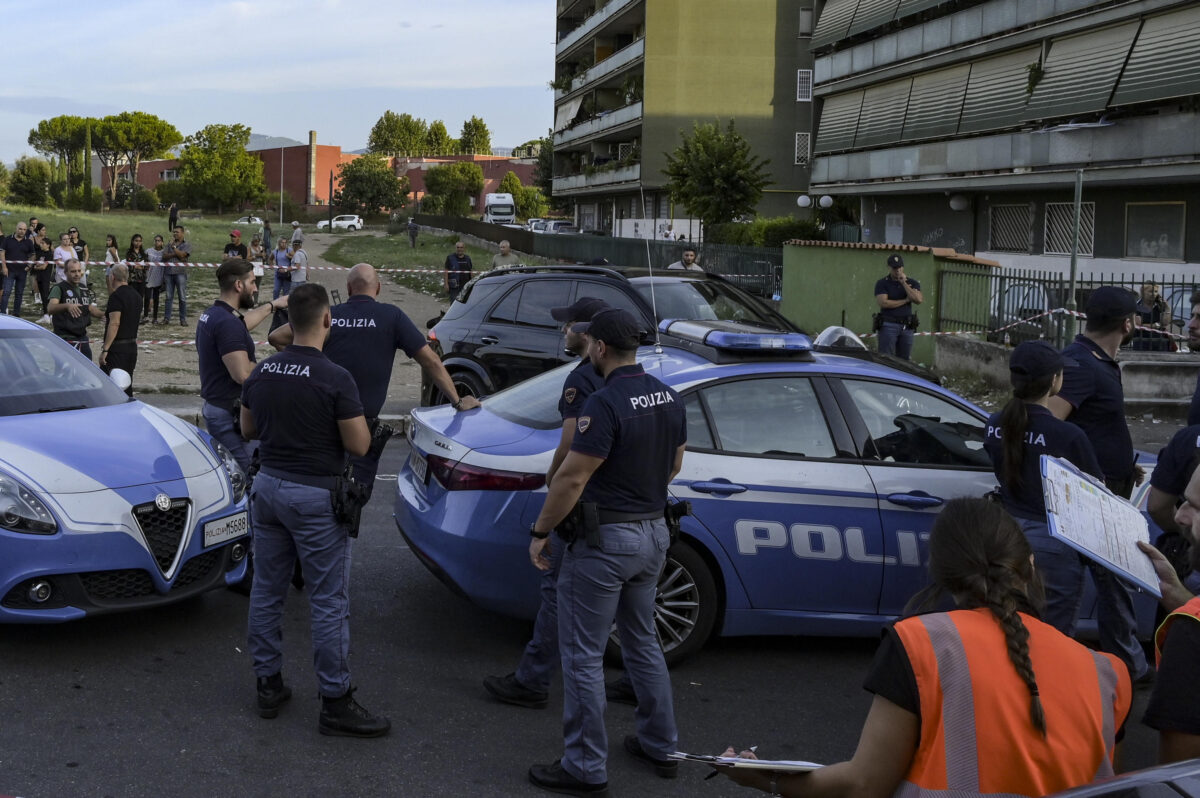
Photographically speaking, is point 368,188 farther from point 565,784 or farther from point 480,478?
point 565,784

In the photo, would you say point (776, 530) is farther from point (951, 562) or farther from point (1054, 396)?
point (951, 562)

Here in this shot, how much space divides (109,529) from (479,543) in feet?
5.44

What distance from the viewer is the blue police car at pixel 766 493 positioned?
551 centimetres

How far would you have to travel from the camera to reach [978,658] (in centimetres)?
242

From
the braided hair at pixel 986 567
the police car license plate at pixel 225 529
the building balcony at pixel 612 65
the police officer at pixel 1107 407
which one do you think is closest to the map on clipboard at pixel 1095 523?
the braided hair at pixel 986 567

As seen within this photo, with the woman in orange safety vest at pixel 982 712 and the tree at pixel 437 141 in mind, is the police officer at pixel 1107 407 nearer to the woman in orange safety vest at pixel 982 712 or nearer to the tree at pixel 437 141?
the woman in orange safety vest at pixel 982 712

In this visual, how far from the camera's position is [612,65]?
59.4 m

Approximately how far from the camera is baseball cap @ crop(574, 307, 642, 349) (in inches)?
174

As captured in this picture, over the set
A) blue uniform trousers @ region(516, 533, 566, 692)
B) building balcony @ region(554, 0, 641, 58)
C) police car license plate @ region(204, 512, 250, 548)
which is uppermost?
building balcony @ region(554, 0, 641, 58)

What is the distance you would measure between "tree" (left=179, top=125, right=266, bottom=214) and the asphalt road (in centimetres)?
11096

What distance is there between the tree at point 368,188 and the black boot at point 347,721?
368ft

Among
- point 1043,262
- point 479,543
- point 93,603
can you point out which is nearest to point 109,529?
point 93,603

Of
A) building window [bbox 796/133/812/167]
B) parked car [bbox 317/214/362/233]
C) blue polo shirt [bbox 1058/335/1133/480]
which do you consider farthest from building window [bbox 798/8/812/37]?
parked car [bbox 317/214/362/233]

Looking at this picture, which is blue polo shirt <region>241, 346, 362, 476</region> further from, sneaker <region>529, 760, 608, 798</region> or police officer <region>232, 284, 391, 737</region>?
sneaker <region>529, 760, 608, 798</region>
